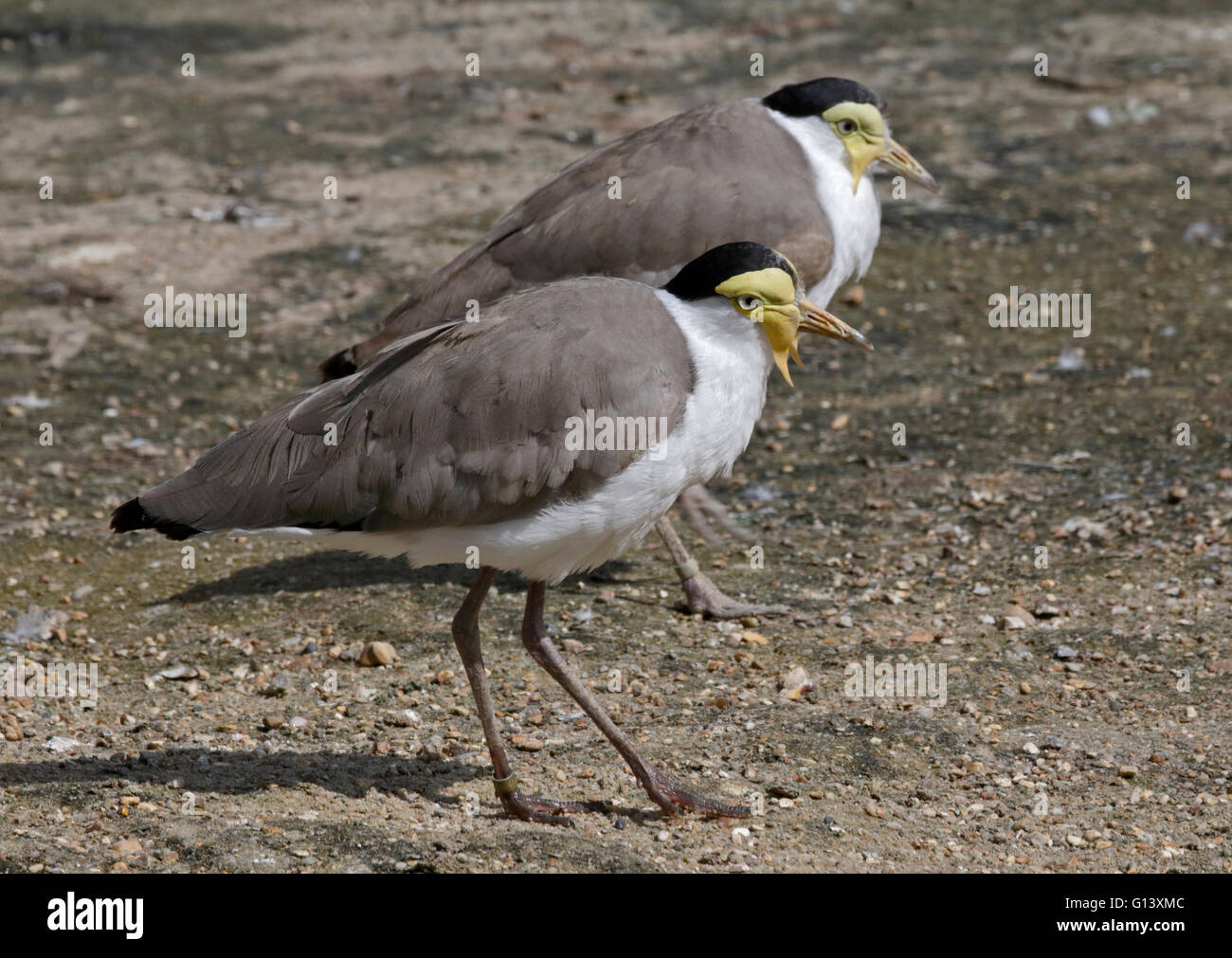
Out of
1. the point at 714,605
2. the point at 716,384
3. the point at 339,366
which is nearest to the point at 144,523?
the point at 339,366

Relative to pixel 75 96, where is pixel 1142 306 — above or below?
below

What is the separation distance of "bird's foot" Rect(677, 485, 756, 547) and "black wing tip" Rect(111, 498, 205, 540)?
2.74 m

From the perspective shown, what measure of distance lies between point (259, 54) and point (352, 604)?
8.86m

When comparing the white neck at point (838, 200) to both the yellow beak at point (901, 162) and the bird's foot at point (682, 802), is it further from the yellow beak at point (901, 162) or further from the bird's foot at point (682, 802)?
the bird's foot at point (682, 802)

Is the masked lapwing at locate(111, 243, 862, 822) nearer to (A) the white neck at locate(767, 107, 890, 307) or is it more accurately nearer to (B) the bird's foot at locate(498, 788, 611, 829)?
(B) the bird's foot at locate(498, 788, 611, 829)

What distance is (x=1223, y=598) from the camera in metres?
6.46

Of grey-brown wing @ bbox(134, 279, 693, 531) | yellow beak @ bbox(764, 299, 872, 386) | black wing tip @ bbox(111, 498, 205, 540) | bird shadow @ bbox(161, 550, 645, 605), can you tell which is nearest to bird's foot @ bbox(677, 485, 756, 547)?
bird shadow @ bbox(161, 550, 645, 605)

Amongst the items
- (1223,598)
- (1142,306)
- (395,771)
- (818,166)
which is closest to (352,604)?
(395,771)

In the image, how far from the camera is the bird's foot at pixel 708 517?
7.31m

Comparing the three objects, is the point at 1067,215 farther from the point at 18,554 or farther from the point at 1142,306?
the point at 18,554

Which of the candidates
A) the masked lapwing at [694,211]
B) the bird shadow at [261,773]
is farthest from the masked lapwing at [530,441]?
the masked lapwing at [694,211]

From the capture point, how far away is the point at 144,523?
514 cm

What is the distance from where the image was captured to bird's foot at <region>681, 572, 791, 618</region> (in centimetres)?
666

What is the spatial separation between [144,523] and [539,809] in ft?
5.16
